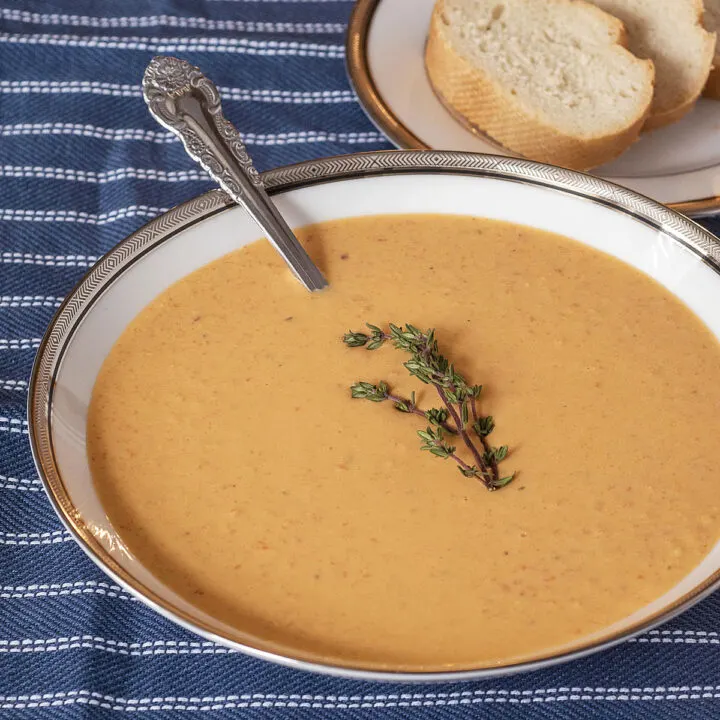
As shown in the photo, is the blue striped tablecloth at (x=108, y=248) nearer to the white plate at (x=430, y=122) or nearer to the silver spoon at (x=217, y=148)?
the white plate at (x=430, y=122)

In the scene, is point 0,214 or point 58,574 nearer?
point 58,574

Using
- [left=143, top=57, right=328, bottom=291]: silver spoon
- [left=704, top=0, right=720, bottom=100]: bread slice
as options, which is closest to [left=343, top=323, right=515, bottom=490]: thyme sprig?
[left=143, top=57, right=328, bottom=291]: silver spoon

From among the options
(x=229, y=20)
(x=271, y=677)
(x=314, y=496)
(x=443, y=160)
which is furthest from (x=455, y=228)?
(x=229, y=20)

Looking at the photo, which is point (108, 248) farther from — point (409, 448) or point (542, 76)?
point (542, 76)

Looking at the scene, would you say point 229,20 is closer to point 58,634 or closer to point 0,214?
point 0,214

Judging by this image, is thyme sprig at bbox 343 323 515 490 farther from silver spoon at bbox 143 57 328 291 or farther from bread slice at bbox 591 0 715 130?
bread slice at bbox 591 0 715 130

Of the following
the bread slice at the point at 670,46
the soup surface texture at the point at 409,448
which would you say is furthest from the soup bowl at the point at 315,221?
the bread slice at the point at 670,46
